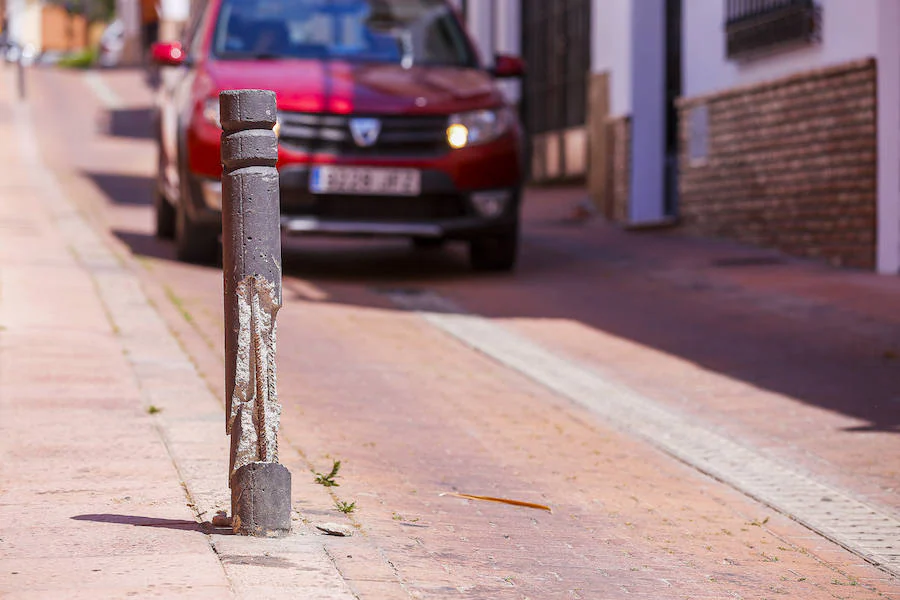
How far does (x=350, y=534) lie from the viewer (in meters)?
4.04

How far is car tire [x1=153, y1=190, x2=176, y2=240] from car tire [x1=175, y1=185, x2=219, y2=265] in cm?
155

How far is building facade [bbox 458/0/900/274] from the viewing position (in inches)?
457

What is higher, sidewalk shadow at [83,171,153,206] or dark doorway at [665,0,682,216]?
dark doorway at [665,0,682,216]

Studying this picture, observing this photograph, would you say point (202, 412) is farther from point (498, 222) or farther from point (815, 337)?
point (498, 222)

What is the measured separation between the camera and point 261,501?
3854 millimetres

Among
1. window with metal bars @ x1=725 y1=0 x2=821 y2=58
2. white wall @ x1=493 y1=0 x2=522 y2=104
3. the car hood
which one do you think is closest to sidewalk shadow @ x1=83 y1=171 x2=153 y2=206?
white wall @ x1=493 y1=0 x2=522 y2=104

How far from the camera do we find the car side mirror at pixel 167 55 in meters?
11.2

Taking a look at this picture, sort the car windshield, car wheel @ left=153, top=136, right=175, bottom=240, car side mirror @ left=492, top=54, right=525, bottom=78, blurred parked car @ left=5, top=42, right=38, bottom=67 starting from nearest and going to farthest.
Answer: the car windshield
car side mirror @ left=492, top=54, right=525, bottom=78
car wheel @ left=153, top=136, right=175, bottom=240
blurred parked car @ left=5, top=42, right=38, bottom=67

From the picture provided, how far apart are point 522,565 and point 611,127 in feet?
43.2

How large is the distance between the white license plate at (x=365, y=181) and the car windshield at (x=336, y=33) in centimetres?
106

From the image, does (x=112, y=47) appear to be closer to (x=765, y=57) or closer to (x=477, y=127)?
(x=765, y=57)

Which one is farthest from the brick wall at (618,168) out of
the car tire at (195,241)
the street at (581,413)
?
the car tire at (195,241)

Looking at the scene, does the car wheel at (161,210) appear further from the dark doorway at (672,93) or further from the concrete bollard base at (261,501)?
the concrete bollard base at (261,501)

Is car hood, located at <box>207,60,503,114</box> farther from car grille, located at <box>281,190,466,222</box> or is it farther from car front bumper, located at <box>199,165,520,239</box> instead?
car grille, located at <box>281,190,466,222</box>
